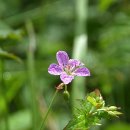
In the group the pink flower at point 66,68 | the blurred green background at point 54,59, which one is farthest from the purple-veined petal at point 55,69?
→ the blurred green background at point 54,59

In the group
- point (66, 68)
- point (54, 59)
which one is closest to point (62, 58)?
point (66, 68)

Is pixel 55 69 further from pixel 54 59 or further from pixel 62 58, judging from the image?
pixel 54 59

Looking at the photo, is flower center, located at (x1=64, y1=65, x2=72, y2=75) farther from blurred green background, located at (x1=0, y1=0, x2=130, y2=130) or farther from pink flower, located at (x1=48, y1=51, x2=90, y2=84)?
blurred green background, located at (x1=0, y1=0, x2=130, y2=130)

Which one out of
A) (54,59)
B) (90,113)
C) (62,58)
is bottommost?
(90,113)

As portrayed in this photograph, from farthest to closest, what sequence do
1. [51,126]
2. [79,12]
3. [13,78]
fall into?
1. [79,12]
2. [13,78]
3. [51,126]

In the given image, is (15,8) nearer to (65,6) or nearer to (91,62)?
(65,6)

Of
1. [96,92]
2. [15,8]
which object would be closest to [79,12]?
[15,8]
